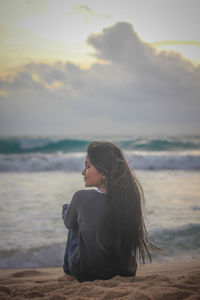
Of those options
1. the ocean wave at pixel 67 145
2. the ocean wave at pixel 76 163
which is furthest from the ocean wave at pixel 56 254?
the ocean wave at pixel 67 145

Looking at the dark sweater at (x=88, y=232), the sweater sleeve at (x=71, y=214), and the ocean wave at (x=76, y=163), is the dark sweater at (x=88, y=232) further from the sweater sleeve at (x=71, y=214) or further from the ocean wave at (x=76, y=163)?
the ocean wave at (x=76, y=163)

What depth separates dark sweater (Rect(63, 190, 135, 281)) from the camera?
196cm

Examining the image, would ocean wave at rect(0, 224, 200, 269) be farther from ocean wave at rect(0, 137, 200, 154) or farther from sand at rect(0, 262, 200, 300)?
ocean wave at rect(0, 137, 200, 154)

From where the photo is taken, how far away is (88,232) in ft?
6.42

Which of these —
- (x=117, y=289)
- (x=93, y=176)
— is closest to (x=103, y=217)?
(x=93, y=176)

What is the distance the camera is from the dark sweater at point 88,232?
196 cm

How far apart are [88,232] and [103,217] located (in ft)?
0.46

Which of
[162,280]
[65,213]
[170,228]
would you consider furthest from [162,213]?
[65,213]

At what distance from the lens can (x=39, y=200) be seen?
574 centimetres

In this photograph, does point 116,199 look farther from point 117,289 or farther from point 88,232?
point 117,289

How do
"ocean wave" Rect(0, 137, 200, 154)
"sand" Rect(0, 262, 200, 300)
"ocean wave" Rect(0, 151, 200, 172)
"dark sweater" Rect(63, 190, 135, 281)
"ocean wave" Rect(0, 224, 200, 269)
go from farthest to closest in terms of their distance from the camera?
"ocean wave" Rect(0, 137, 200, 154), "ocean wave" Rect(0, 151, 200, 172), "ocean wave" Rect(0, 224, 200, 269), "dark sweater" Rect(63, 190, 135, 281), "sand" Rect(0, 262, 200, 300)

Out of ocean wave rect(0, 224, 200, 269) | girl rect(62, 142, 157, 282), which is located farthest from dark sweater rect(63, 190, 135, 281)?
ocean wave rect(0, 224, 200, 269)

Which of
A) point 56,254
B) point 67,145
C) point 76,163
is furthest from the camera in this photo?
point 67,145

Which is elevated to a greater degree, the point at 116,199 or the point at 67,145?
the point at 116,199
